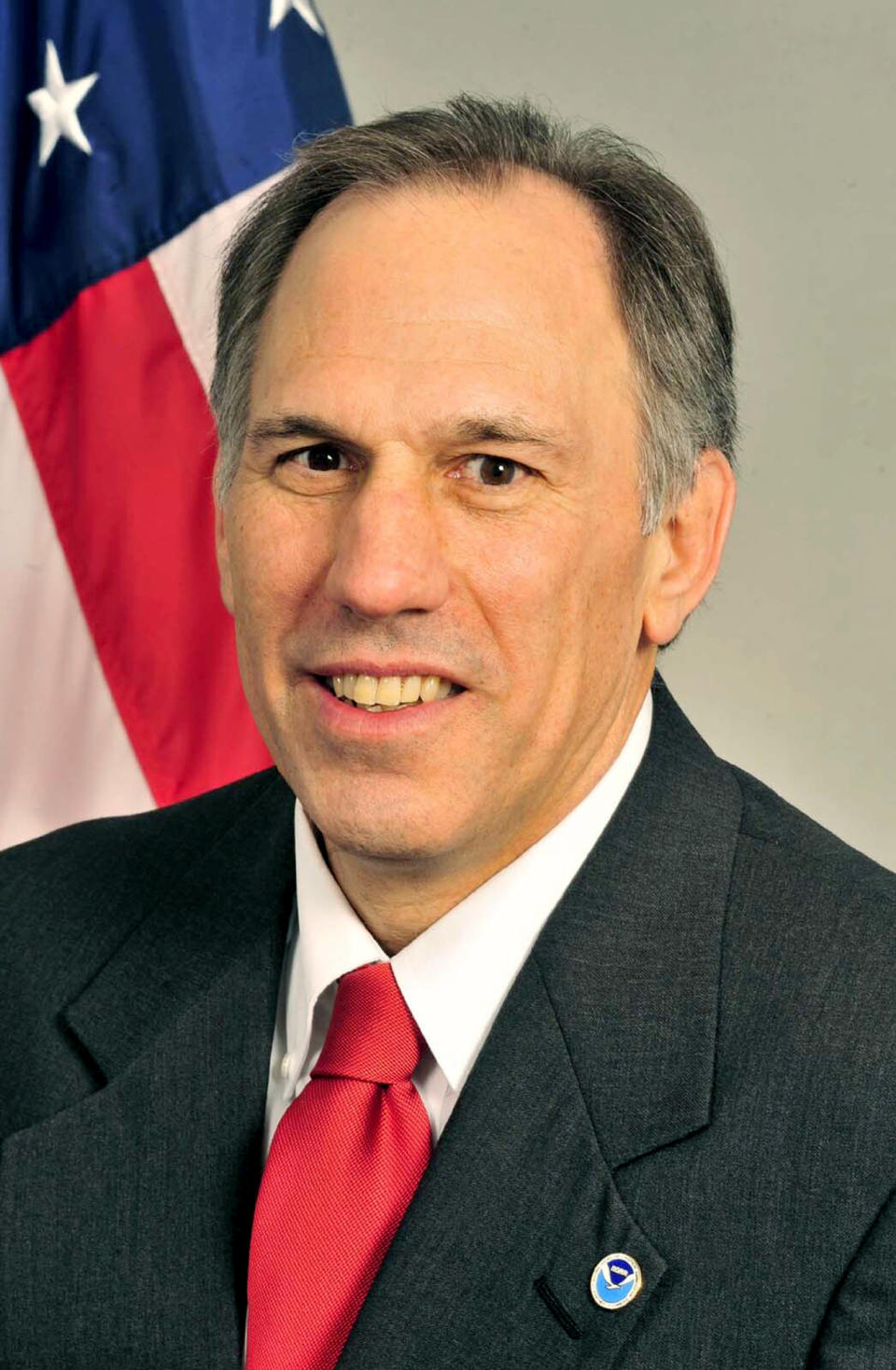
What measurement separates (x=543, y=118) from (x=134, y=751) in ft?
4.29

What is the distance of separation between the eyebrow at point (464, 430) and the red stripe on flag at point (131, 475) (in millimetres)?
959

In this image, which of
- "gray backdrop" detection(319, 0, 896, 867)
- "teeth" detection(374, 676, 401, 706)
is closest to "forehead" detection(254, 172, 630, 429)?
"teeth" detection(374, 676, 401, 706)

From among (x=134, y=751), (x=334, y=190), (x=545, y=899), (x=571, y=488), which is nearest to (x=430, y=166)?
(x=334, y=190)

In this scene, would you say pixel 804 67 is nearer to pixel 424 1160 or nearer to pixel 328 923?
pixel 328 923

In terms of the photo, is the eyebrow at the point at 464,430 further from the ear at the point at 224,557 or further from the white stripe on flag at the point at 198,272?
the white stripe on flag at the point at 198,272

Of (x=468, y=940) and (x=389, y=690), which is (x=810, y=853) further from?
(x=389, y=690)

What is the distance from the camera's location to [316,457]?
73.1 inches

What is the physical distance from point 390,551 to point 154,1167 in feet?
2.41

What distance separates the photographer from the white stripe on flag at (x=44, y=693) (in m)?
2.79

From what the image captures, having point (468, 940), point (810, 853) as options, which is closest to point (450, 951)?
point (468, 940)

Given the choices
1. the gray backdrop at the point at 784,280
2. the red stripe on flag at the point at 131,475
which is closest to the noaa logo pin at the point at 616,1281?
the red stripe on flag at the point at 131,475

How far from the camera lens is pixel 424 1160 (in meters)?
1.80

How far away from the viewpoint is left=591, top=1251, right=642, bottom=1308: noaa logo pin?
1613 millimetres

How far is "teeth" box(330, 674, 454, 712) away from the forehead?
291 mm
